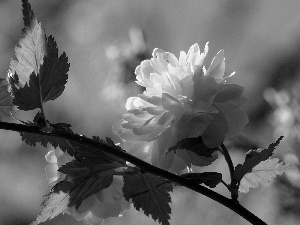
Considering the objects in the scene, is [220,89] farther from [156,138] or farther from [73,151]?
[73,151]

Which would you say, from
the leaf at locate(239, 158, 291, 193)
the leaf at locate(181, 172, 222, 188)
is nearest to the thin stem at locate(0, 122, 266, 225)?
Result: the leaf at locate(181, 172, 222, 188)

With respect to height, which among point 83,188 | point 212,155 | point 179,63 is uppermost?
point 179,63

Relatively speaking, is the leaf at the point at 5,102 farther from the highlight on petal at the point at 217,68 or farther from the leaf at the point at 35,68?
the highlight on petal at the point at 217,68

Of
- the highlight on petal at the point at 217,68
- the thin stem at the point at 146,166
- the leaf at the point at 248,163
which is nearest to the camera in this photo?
the thin stem at the point at 146,166

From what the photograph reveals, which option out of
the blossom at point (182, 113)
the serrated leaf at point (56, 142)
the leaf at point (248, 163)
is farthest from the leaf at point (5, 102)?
the leaf at point (248, 163)

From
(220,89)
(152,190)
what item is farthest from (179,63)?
(152,190)

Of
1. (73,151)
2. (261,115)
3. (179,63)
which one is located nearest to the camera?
(73,151)
